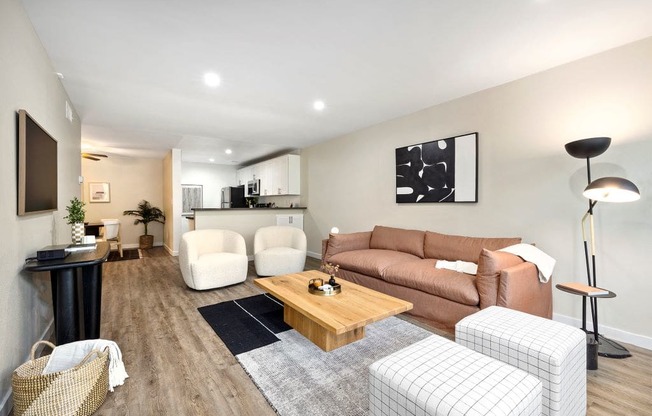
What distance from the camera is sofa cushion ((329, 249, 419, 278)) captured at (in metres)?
3.24

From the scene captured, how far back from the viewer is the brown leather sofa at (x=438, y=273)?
225cm

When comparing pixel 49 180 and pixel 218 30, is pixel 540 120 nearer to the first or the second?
pixel 218 30

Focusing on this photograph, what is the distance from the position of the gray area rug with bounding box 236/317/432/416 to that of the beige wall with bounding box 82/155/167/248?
6.85 metres

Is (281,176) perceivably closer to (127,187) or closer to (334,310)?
(127,187)

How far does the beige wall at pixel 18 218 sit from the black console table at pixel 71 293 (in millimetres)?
141

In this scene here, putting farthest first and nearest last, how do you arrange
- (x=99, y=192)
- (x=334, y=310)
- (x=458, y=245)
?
(x=99, y=192), (x=458, y=245), (x=334, y=310)

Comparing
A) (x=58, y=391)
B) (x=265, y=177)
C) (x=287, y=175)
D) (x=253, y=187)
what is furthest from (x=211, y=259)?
(x=253, y=187)

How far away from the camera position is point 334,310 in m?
2.11

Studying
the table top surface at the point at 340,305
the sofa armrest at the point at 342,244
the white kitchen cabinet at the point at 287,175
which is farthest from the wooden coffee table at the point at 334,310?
the white kitchen cabinet at the point at 287,175

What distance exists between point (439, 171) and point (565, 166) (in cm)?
125

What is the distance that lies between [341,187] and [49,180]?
12.9 feet

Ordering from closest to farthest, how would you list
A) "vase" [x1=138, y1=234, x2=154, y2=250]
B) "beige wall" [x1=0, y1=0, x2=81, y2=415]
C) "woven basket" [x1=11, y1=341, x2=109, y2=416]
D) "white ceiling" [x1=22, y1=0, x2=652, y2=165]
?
"woven basket" [x1=11, y1=341, x2=109, y2=416] < "beige wall" [x1=0, y1=0, x2=81, y2=415] < "white ceiling" [x1=22, y1=0, x2=652, y2=165] < "vase" [x1=138, y1=234, x2=154, y2=250]

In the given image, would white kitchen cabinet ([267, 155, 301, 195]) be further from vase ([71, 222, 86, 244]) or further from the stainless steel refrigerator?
vase ([71, 222, 86, 244])

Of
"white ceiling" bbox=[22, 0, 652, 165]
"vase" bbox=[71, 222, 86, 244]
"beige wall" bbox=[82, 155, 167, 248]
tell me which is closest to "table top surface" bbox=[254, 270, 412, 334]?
"vase" bbox=[71, 222, 86, 244]
